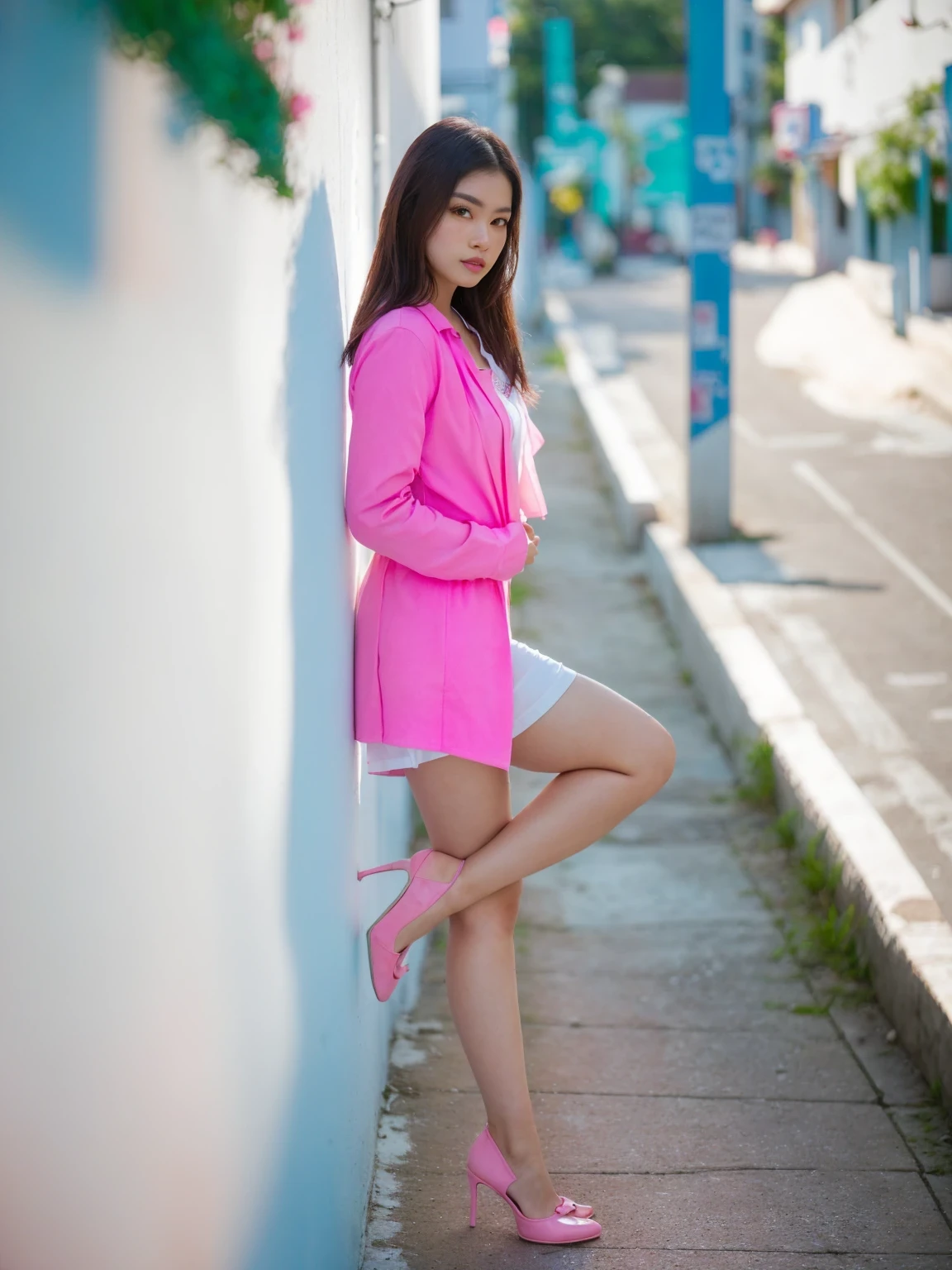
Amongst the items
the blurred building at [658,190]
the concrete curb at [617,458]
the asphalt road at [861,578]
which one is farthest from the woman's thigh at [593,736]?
the blurred building at [658,190]

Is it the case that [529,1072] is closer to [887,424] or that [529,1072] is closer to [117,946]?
[117,946]

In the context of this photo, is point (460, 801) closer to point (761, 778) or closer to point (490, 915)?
point (490, 915)

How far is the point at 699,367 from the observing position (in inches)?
374

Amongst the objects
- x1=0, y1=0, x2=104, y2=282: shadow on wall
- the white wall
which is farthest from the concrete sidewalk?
the white wall

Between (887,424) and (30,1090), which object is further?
(887,424)

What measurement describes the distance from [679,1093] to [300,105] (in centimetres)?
255

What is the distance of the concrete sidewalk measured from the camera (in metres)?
2.79

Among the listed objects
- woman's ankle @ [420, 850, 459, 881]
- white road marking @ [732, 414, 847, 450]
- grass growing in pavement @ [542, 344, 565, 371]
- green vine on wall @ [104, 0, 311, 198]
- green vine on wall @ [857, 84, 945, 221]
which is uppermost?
green vine on wall @ [857, 84, 945, 221]

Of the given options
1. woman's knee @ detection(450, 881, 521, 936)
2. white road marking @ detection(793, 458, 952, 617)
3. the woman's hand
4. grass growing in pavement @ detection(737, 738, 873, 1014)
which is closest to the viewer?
the woman's hand

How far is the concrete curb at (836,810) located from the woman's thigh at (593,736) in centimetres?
122

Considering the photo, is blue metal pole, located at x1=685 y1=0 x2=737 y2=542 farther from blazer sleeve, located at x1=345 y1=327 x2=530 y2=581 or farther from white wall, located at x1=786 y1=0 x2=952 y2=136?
blazer sleeve, located at x1=345 y1=327 x2=530 y2=581

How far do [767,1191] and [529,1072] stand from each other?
811mm

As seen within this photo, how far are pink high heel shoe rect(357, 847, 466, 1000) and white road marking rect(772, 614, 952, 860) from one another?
265cm

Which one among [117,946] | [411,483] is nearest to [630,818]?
[411,483]
